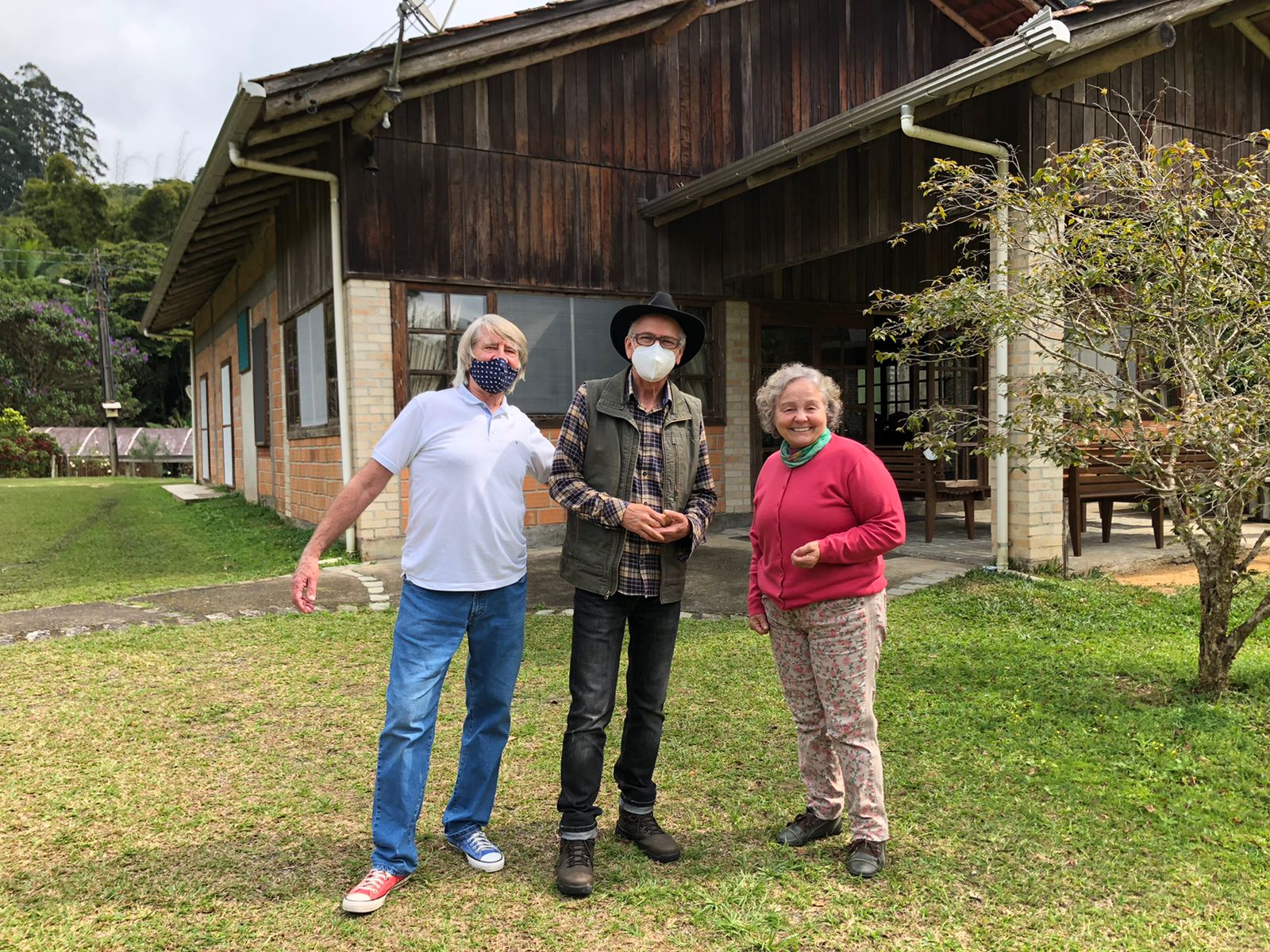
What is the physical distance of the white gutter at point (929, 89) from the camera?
5.73 m

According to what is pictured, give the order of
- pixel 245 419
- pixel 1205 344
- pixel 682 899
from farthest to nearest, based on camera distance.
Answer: pixel 245 419
pixel 1205 344
pixel 682 899

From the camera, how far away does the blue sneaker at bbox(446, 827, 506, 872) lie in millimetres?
2865

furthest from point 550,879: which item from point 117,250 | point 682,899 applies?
point 117,250

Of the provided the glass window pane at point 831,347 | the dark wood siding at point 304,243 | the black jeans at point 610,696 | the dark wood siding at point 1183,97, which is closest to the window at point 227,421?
the dark wood siding at point 304,243

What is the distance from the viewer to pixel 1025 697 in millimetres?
4492

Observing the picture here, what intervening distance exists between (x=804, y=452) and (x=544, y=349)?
6.83m

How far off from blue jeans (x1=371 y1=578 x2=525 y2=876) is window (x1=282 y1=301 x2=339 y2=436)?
7.06 meters

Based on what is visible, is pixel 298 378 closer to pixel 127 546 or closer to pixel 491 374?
pixel 127 546

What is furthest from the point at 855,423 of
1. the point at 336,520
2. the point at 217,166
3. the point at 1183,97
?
the point at 336,520

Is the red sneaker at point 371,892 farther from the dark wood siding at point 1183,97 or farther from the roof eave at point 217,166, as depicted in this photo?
the dark wood siding at point 1183,97

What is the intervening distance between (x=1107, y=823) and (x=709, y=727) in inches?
64.3

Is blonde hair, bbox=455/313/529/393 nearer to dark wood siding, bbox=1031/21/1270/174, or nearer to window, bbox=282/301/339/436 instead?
dark wood siding, bbox=1031/21/1270/174

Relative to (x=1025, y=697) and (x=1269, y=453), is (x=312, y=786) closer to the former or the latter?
(x=1025, y=697)

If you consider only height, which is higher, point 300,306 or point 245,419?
point 300,306
